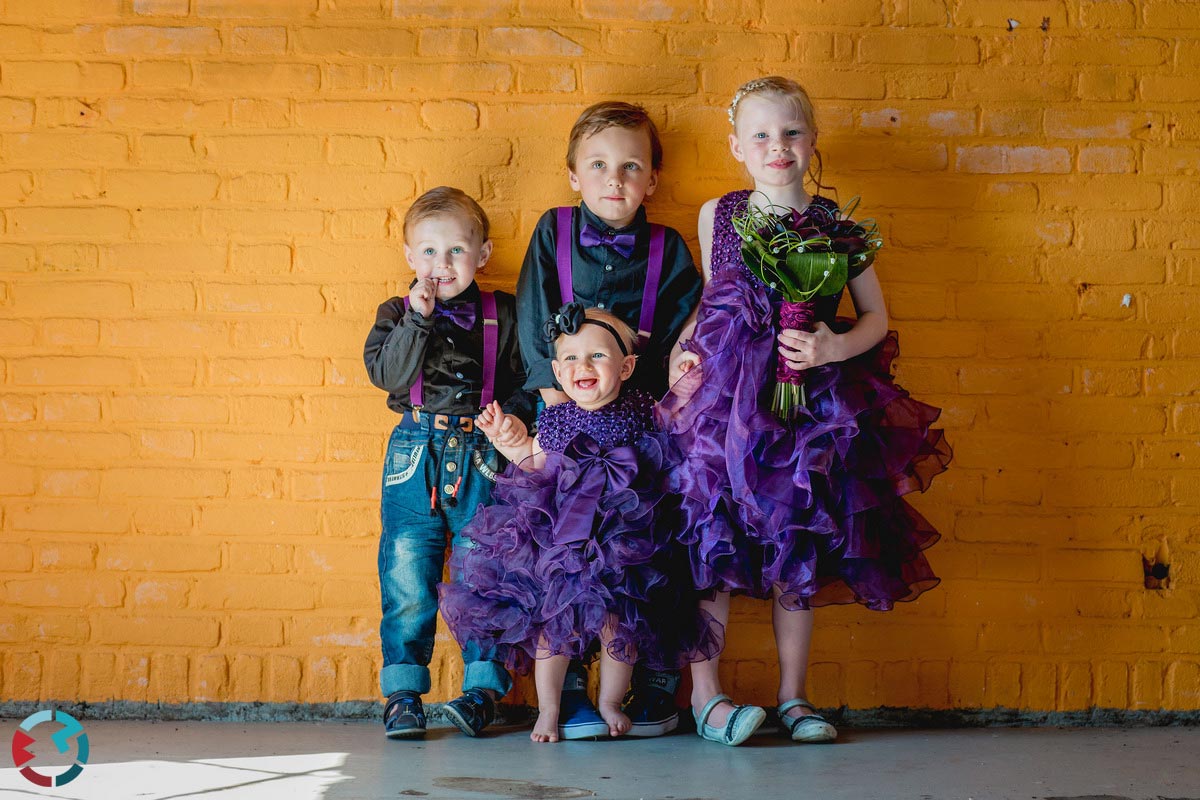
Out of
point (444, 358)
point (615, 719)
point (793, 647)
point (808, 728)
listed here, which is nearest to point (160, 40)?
point (444, 358)

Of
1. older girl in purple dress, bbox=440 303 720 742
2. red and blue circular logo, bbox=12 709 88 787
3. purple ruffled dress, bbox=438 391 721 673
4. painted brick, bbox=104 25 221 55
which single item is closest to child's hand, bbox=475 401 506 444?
older girl in purple dress, bbox=440 303 720 742

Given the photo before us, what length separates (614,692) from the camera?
2832 mm

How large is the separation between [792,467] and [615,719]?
804 mm

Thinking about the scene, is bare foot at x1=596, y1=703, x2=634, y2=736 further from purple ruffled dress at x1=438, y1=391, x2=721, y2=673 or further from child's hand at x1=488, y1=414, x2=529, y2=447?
child's hand at x1=488, y1=414, x2=529, y2=447

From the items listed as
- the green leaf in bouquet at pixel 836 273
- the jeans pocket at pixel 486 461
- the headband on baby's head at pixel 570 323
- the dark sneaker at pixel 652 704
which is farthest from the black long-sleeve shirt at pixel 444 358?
the green leaf in bouquet at pixel 836 273

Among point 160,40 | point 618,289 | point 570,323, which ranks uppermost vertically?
point 160,40

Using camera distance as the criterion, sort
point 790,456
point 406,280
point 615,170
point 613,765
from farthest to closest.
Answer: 1. point 406,280
2. point 615,170
3. point 790,456
4. point 613,765

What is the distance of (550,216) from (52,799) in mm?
1826

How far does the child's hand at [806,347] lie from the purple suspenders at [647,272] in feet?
1.35

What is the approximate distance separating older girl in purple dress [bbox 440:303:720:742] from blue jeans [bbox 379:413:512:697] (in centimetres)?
11

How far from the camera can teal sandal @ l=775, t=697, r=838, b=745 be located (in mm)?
2740

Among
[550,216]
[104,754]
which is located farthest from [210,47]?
[104,754]

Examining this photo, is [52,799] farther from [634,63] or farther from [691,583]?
[634,63]

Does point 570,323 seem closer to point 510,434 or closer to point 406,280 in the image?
point 510,434
